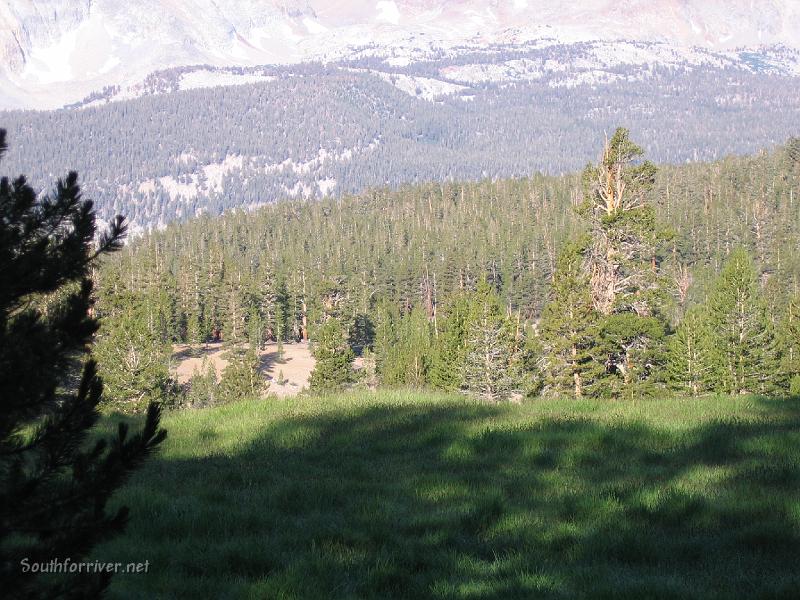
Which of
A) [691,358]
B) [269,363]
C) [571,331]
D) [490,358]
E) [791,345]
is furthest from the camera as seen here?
[269,363]

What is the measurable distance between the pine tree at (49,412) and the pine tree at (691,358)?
41.4m

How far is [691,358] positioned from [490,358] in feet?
41.7

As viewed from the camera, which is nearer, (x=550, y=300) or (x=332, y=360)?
(x=332, y=360)

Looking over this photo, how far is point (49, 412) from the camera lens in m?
3.88

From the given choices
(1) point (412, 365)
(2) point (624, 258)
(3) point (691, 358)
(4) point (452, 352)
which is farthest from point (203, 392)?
(2) point (624, 258)

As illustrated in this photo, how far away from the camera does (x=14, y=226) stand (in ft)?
13.5

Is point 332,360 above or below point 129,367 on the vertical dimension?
below

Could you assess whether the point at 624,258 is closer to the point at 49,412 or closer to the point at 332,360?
the point at 332,360

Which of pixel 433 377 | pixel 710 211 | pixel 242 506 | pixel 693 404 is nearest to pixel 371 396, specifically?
pixel 693 404

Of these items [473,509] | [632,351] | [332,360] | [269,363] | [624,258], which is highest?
[624,258]

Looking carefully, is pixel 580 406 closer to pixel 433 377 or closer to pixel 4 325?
pixel 4 325

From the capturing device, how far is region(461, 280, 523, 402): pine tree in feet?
169

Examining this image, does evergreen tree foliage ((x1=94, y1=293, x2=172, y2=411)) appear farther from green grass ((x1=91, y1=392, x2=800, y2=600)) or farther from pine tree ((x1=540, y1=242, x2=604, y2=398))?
green grass ((x1=91, y1=392, x2=800, y2=600))

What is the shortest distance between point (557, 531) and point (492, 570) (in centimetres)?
93
